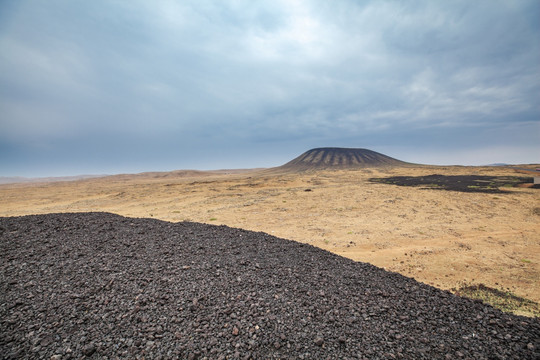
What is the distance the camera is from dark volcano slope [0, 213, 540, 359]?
340cm

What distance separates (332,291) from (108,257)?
6.26 meters

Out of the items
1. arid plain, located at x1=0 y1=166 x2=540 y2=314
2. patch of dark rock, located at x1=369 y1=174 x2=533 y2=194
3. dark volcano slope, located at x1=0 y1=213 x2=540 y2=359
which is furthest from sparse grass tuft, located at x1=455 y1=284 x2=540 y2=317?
patch of dark rock, located at x1=369 y1=174 x2=533 y2=194

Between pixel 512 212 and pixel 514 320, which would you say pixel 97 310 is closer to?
pixel 514 320

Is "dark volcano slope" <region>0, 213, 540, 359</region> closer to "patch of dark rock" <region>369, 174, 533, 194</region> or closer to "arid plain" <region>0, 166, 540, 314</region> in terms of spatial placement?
"arid plain" <region>0, 166, 540, 314</region>

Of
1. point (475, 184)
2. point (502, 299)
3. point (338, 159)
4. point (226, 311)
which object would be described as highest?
point (338, 159)

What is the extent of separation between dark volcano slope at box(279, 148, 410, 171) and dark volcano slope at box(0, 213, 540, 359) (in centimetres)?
11442

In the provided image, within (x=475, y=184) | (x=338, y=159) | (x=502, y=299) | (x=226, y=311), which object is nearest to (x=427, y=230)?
(x=502, y=299)

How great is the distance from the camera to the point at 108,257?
20.2 feet

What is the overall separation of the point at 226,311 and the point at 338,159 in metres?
141

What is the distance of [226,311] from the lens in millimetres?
4129

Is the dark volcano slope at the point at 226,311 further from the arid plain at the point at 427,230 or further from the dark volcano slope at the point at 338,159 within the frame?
the dark volcano slope at the point at 338,159

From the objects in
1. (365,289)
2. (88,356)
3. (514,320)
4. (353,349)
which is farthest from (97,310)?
(514,320)

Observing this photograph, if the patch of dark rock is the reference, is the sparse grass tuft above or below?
below

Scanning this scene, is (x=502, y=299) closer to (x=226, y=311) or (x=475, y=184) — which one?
(x=226, y=311)
